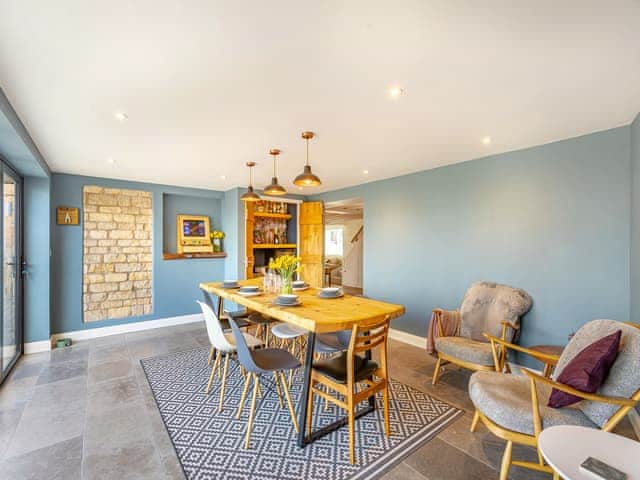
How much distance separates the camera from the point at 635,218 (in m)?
2.47

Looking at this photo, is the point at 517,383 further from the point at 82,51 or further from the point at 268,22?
the point at 82,51

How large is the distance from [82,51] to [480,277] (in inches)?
157

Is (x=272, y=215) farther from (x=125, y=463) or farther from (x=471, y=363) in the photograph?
(x=125, y=463)

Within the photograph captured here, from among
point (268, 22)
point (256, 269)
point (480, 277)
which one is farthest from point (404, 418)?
point (256, 269)

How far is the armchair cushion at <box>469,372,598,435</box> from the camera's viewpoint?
65.9 inches

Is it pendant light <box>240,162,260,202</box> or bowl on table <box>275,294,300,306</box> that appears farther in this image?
pendant light <box>240,162,260,202</box>

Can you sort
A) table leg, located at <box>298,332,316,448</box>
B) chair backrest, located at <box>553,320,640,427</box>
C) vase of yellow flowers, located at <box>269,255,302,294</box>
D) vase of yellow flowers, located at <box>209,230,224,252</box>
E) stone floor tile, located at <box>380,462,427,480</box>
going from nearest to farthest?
chair backrest, located at <box>553,320,640,427</box> → stone floor tile, located at <box>380,462,427,480</box> → table leg, located at <box>298,332,316,448</box> → vase of yellow flowers, located at <box>269,255,302,294</box> → vase of yellow flowers, located at <box>209,230,224,252</box>

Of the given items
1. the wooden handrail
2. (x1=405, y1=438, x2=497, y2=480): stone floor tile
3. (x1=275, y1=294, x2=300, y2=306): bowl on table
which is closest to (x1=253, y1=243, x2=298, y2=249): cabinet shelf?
(x1=275, y1=294, x2=300, y2=306): bowl on table

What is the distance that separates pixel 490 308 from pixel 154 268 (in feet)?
16.3

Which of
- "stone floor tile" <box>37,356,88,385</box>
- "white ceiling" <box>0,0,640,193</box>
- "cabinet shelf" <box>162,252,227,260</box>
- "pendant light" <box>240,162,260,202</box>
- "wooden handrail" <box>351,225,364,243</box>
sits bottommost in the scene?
"stone floor tile" <box>37,356,88,385</box>

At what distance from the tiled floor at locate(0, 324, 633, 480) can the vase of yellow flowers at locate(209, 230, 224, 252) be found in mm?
2496

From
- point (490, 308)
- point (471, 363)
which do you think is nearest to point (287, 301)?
point (471, 363)

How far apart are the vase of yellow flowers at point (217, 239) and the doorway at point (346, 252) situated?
366cm

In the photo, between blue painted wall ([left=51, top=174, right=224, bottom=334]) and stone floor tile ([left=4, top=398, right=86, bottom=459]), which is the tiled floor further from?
blue painted wall ([left=51, top=174, right=224, bottom=334])
